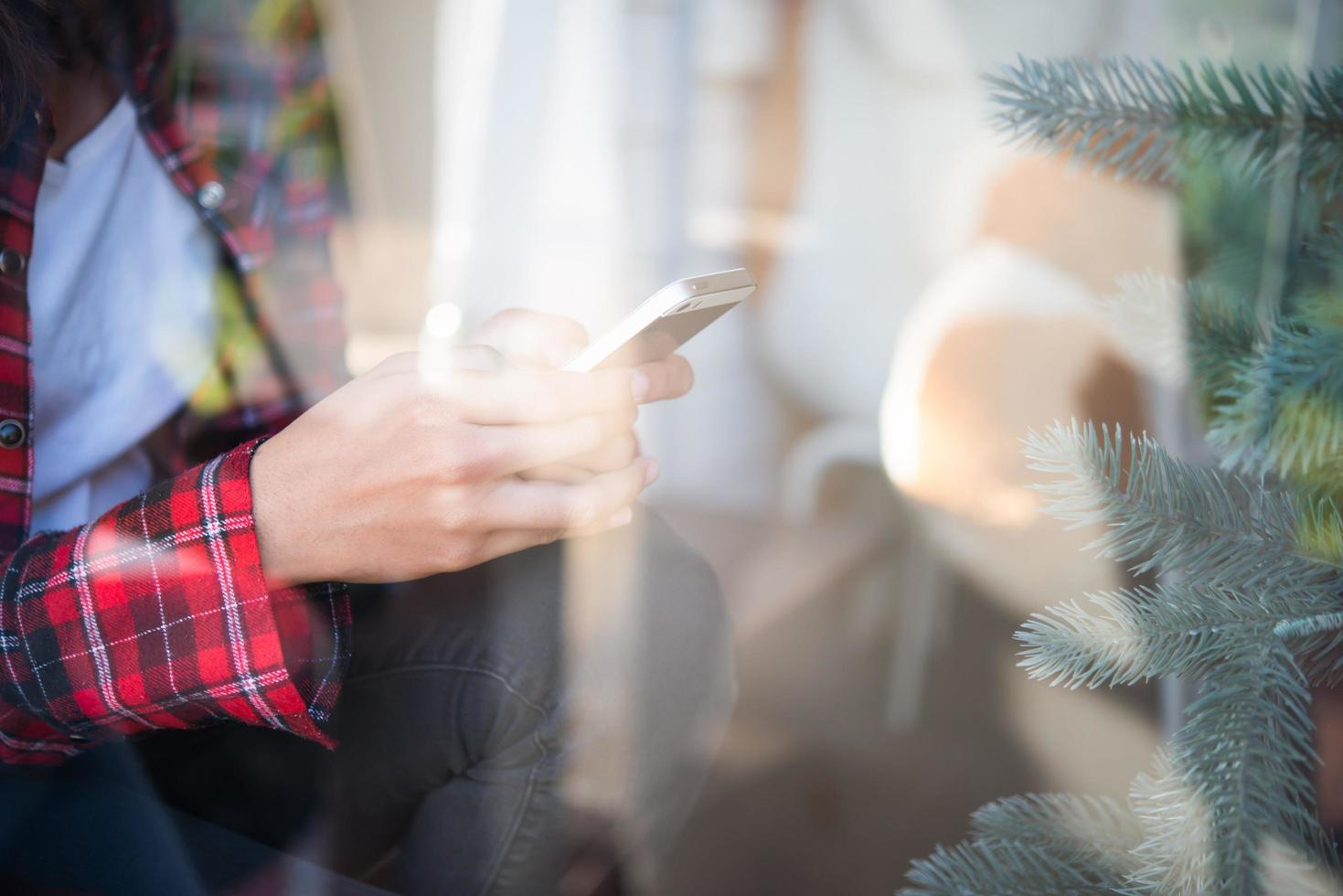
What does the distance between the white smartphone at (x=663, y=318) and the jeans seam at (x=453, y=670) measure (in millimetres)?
211

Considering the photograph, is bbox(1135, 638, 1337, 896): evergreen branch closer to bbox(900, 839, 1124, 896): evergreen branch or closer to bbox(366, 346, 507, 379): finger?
bbox(900, 839, 1124, 896): evergreen branch

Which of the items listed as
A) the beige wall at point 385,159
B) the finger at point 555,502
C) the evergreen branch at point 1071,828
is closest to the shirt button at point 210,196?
the finger at point 555,502

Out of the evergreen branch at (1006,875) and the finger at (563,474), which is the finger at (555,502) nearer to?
the finger at (563,474)

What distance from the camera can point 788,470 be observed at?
5.83ft

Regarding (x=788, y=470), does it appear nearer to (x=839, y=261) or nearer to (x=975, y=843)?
(x=839, y=261)

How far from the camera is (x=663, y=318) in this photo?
553 millimetres

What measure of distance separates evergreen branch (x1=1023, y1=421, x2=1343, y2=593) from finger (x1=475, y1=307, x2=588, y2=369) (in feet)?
1.18

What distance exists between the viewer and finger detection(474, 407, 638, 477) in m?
0.51

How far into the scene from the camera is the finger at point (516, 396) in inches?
20.1

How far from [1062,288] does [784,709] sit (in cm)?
69

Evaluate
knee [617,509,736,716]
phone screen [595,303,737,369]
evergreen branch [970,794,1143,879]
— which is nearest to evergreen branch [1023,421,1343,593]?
evergreen branch [970,794,1143,879]

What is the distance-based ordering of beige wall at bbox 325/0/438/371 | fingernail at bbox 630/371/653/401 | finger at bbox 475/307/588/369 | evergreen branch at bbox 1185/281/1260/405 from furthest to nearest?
beige wall at bbox 325/0/438/371 < finger at bbox 475/307/588/369 < fingernail at bbox 630/371/653/401 < evergreen branch at bbox 1185/281/1260/405

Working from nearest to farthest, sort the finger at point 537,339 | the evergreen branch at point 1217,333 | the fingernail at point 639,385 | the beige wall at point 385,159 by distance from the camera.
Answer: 1. the evergreen branch at point 1217,333
2. the fingernail at point 639,385
3. the finger at point 537,339
4. the beige wall at point 385,159

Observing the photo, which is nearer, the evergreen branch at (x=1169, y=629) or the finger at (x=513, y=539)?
the evergreen branch at (x=1169, y=629)
